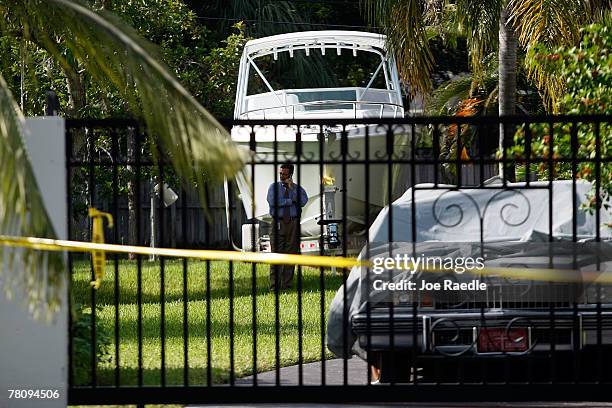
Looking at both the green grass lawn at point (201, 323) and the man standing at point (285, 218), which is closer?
the man standing at point (285, 218)

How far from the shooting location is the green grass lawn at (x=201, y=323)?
394 inches

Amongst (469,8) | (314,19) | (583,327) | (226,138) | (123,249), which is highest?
(314,19)

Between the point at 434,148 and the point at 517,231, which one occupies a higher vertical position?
the point at 434,148

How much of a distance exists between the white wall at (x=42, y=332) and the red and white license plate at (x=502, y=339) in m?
2.75

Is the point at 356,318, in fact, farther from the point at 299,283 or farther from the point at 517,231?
the point at 517,231

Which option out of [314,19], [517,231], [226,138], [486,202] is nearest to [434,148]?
[486,202]

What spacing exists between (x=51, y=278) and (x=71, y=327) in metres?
2.01

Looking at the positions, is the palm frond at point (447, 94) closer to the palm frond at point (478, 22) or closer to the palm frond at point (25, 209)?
the palm frond at point (478, 22)

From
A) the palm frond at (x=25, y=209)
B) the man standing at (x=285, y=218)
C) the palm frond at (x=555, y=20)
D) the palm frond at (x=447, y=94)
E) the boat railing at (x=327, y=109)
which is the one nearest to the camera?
the palm frond at (x=25, y=209)

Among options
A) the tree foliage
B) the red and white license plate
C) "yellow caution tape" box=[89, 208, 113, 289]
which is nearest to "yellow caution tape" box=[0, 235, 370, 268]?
"yellow caution tape" box=[89, 208, 113, 289]

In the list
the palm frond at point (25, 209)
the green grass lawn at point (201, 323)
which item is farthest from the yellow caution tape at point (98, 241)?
the palm frond at point (25, 209)

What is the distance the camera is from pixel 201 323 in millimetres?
13094

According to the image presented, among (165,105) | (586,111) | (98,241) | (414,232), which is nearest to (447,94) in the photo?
(586,111)

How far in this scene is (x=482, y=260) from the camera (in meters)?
7.52
